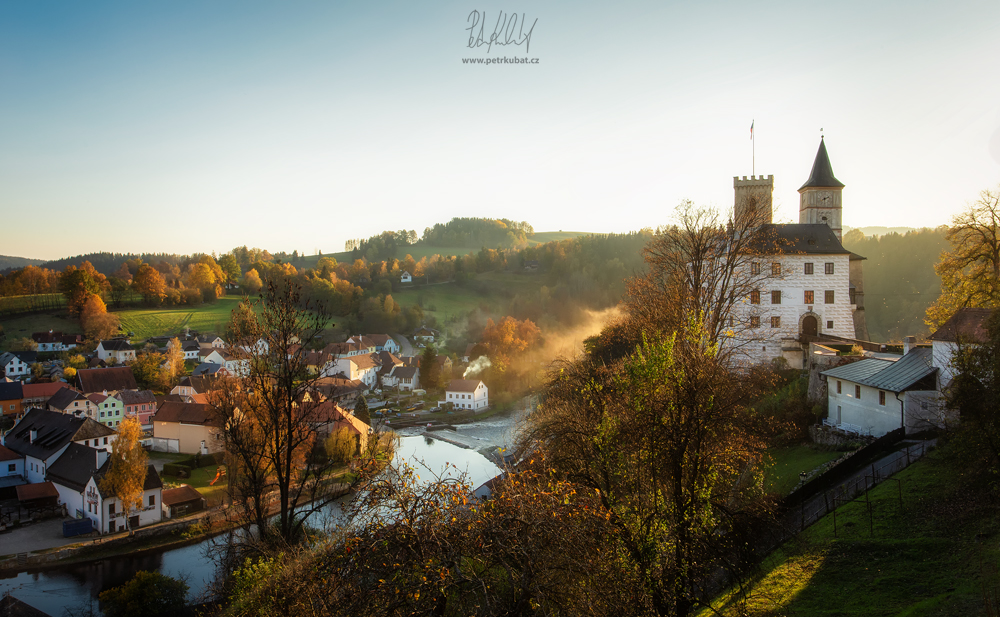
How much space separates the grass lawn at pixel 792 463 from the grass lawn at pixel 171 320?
63.3 m

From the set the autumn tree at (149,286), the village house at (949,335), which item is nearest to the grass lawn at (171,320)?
the autumn tree at (149,286)

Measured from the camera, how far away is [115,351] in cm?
5844

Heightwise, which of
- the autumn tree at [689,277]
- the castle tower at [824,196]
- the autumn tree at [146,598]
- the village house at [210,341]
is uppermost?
the castle tower at [824,196]

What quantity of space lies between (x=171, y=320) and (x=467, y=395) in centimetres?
4358

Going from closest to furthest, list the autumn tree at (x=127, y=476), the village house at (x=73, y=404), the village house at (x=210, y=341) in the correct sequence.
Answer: the autumn tree at (x=127, y=476) → the village house at (x=73, y=404) → the village house at (x=210, y=341)

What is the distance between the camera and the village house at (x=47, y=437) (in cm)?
3238

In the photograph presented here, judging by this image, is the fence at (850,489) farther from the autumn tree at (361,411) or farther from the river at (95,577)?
the autumn tree at (361,411)

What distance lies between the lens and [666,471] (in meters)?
8.17

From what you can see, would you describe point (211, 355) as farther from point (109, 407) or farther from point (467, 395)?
point (467, 395)

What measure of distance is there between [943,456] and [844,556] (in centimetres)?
406

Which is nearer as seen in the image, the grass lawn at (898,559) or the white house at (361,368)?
the grass lawn at (898,559)

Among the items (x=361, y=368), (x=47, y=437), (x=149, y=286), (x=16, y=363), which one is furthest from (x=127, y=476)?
(x=149, y=286)

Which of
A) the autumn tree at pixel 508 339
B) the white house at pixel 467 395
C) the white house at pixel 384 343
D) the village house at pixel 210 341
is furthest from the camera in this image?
the white house at pixel 384 343

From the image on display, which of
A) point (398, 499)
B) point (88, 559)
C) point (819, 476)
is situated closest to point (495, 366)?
point (88, 559)
